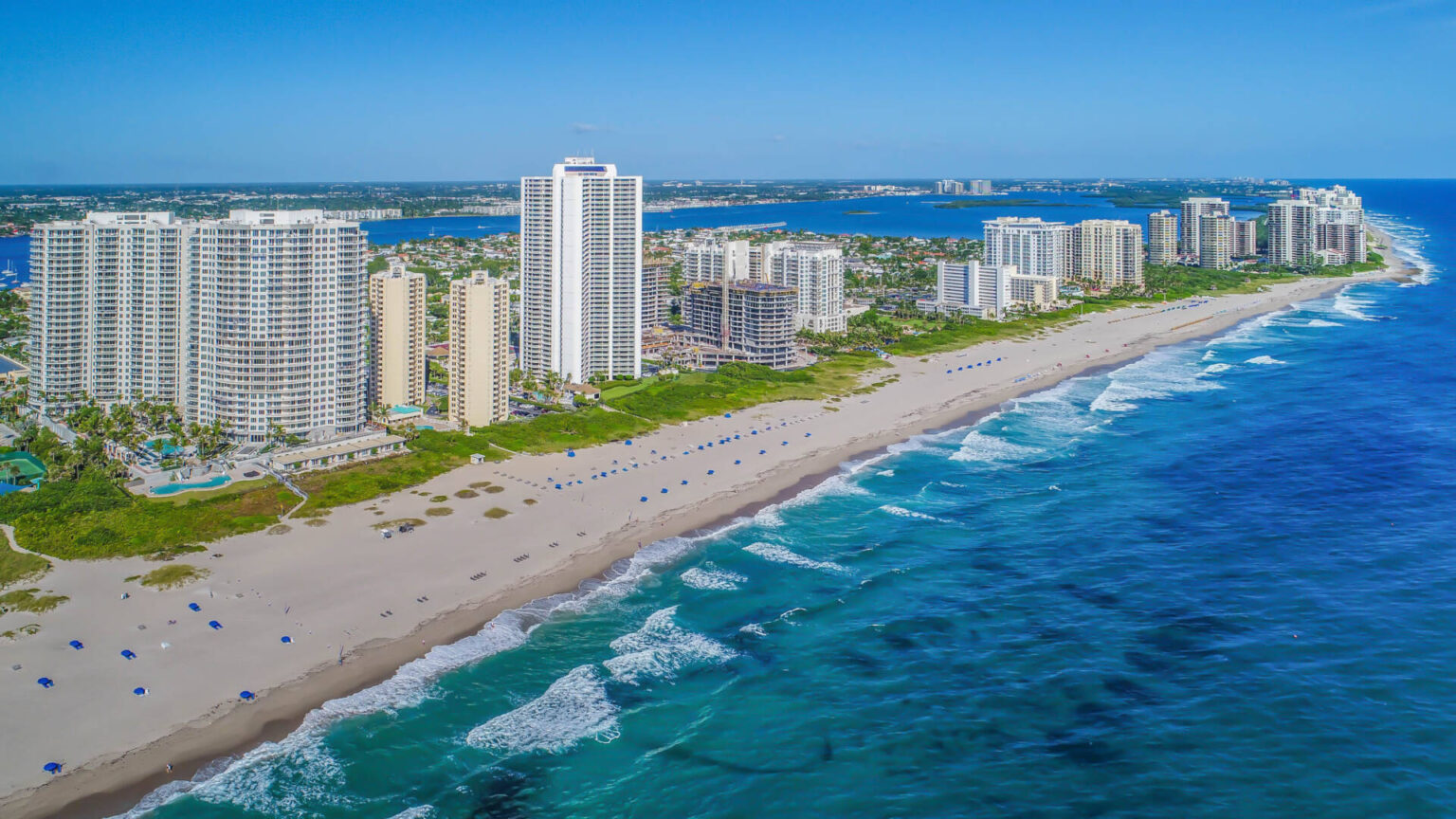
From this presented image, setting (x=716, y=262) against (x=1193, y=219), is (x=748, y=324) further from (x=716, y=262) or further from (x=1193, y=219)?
(x=1193, y=219)

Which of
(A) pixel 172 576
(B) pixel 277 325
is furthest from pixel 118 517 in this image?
(B) pixel 277 325

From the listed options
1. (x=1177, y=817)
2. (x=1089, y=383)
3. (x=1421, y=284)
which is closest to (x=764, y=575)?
(x=1177, y=817)

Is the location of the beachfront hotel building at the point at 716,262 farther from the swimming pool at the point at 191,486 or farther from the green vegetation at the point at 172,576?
the green vegetation at the point at 172,576

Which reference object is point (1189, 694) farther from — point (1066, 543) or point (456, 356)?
point (456, 356)

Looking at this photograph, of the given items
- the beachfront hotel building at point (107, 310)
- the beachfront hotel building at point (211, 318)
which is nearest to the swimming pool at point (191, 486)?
the beachfront hotel building at point (211, 318)

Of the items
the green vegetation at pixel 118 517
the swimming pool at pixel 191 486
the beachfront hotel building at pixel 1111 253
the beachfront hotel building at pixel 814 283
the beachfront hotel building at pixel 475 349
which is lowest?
the green vegetation at pixel 118 517

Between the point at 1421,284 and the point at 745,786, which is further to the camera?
the point at 1421,284

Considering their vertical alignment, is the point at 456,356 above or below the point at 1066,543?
above

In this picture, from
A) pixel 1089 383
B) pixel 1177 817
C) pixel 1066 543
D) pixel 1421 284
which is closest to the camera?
pixel 1177 817
